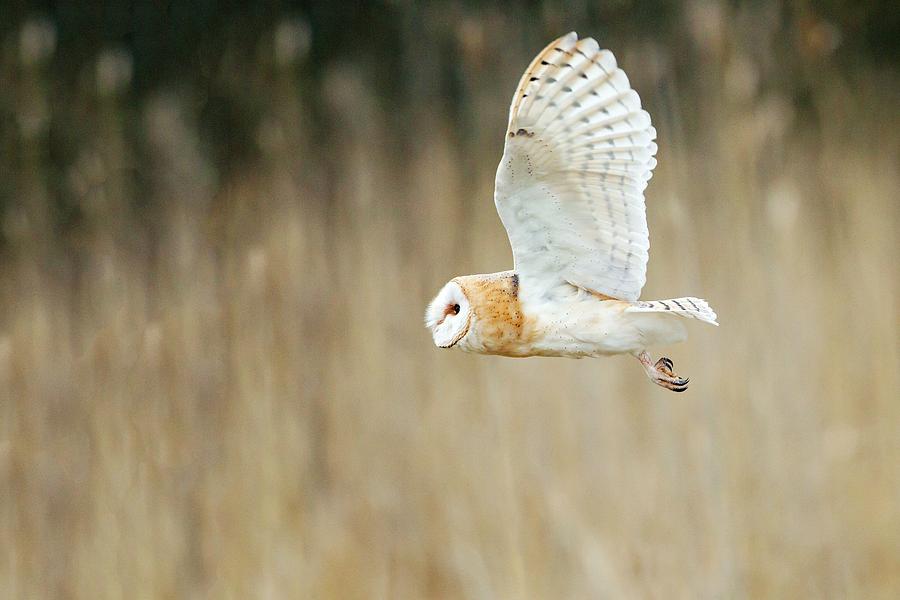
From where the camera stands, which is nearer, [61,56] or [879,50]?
[61,56]

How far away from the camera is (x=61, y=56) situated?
239 centimetres

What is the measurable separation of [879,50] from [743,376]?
82cm

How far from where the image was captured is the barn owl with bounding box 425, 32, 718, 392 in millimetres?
1046

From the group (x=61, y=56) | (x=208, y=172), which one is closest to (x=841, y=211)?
(x=208, y=172)

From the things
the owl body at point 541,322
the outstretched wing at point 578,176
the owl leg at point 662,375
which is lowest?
the owl leg at point 662,375

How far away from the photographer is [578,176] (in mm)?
1180

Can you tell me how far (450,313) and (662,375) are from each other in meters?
0.23

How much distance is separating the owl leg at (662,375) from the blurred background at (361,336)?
1.10m

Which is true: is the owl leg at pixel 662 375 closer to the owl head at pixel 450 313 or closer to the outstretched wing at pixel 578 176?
the outstretched wing at pixel 578 176

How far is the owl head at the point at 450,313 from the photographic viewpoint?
1017mm

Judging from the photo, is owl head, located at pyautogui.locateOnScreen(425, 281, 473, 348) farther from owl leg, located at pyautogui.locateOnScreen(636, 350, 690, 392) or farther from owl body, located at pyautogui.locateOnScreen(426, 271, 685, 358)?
owl leg, located at pyautogui.locateOnScreen(636, 350, 690, 392)

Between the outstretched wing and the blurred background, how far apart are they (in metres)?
1.08

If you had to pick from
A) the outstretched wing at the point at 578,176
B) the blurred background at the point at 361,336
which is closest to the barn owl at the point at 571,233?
the outstretched wing at the point at 578,176

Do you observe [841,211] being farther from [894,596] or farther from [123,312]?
[123,312]
